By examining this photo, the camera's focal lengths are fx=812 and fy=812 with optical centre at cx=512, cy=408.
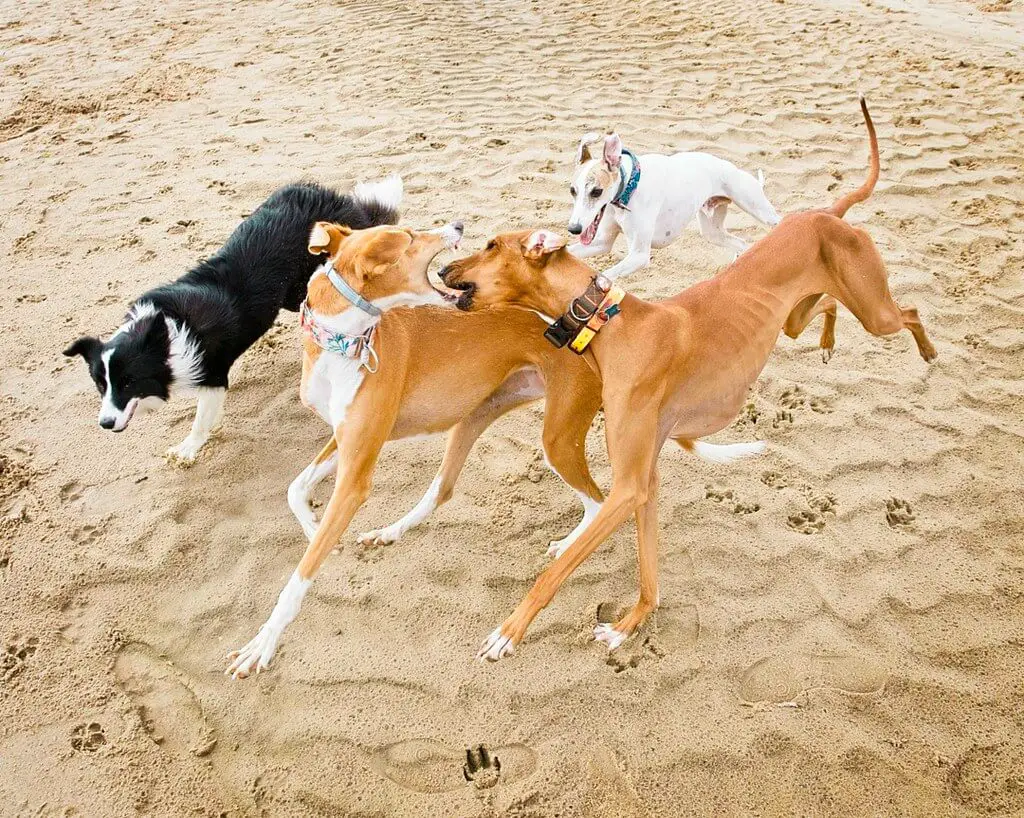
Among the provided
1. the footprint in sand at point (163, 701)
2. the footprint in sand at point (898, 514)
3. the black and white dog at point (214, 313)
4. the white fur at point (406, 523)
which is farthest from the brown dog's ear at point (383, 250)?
the footprint in sand at point (898, 514)

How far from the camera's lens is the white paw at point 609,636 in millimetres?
3309

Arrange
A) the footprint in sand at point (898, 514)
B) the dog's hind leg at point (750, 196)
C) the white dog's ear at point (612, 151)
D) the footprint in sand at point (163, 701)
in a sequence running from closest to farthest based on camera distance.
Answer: the footprint in sand at point (163, 701) < the footprint in sand at point (898, 514) < the white dog's ear at point (612, 151) < the dog's hind leg at point (750, 196)

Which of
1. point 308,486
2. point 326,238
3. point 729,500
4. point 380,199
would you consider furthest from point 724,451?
point 380,199

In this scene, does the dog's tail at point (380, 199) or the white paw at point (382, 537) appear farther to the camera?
the dog's tail at point (380, 199)

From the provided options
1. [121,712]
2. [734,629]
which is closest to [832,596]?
[734,629]

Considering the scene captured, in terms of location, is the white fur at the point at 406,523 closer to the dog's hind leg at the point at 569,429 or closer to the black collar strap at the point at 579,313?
the dog's hind leg at the point at 569,429

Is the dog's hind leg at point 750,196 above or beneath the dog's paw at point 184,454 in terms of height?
above

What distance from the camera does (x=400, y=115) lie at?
736 centimetres

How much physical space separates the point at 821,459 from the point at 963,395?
1055 millimetres

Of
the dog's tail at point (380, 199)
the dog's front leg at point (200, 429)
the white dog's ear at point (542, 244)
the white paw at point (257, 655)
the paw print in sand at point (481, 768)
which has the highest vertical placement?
the white dog's ear at point (542, 244)

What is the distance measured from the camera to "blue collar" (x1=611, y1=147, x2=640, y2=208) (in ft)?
15.4

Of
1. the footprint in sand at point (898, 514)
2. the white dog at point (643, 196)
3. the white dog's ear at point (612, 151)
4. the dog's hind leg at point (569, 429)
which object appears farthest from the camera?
the white dog at point (643, 196)

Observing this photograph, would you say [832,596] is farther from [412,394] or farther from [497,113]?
[497,113]

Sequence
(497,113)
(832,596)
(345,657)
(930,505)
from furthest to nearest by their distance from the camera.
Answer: (497,113), (930,505), (832,596), (345,657)
